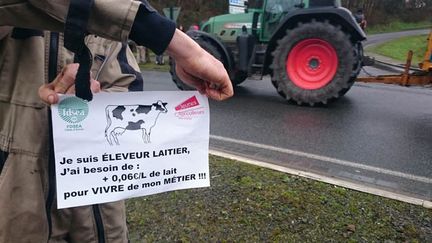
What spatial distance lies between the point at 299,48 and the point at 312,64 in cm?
37

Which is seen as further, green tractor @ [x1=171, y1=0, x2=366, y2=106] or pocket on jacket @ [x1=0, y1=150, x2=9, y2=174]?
→ green tractor @ [x1=171, y1=0, x2=366, y2=106]

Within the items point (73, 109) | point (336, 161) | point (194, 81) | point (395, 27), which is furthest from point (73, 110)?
point (395, 27)

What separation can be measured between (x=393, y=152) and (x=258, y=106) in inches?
107

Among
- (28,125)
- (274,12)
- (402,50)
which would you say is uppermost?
(274,12)

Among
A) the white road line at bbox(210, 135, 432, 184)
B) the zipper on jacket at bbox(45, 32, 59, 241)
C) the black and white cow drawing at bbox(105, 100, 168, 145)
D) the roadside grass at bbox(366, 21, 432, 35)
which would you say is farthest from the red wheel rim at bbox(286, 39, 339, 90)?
the roadside grass at bbox(366, 21, 432, 35)

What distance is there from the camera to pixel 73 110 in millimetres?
1065

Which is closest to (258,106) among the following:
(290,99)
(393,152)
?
(290,99)

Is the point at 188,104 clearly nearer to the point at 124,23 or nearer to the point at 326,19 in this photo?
the point at 124,23

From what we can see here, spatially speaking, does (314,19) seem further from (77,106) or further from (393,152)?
(77,106)

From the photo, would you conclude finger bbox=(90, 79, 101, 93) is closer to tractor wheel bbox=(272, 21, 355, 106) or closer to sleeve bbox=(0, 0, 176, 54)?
sleeve bbox=(0, 0, 176, 54)

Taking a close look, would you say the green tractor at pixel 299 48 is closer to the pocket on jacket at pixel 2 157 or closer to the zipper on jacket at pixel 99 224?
the zipper on jacket at pixel 99 224

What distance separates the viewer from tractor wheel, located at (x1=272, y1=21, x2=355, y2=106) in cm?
653

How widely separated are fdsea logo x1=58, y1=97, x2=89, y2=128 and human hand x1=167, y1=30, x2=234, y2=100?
288mm

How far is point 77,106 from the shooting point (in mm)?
1063
